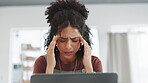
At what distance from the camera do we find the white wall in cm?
356

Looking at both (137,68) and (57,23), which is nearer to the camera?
(57,23)

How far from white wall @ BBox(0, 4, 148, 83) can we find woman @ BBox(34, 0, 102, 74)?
8.39 feet

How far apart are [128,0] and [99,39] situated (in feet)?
2.95

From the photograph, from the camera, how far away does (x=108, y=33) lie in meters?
3.57

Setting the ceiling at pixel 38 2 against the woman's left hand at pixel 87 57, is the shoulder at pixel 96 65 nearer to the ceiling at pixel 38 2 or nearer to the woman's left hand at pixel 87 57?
the woman's left hand at pixel 87 57

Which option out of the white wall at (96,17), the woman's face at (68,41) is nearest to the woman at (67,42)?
the woman's face at (68,41)

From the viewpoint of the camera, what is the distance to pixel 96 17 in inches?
142

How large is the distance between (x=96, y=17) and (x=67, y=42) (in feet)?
9.09

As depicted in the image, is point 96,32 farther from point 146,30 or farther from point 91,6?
point 146,30

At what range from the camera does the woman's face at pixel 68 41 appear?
0.90 metres

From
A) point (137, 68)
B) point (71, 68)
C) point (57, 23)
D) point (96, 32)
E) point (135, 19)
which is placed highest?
point (135, 19)

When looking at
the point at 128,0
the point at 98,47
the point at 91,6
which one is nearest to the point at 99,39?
the point at 98,47

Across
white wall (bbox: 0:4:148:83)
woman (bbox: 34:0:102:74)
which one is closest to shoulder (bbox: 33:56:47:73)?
woman (bbox: 34:0:102:74)

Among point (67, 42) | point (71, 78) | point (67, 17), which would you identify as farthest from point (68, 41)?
point (71, 78)
